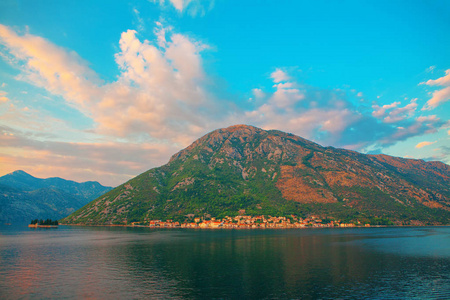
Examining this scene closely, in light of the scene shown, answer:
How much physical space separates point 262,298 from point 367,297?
1977 centimetres

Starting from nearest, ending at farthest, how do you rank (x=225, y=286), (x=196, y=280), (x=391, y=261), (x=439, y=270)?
1. (x=225, y=286)
2. (x=196, y=280)
3. (x=439, y=270)
4. (x=391, y=261)

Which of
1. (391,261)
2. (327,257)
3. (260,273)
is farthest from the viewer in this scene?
(327,257)

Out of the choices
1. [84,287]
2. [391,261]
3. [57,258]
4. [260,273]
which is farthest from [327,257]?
[57,258]

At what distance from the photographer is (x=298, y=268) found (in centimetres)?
7331

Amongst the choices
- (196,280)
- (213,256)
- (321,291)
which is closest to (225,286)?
(196,280)

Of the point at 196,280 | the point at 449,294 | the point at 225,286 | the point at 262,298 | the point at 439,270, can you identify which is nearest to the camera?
the point at 262,298

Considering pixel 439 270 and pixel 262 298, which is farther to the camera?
pixel 439 270

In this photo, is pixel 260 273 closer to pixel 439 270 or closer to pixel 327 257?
pixel 327 257

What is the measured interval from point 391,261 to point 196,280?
67.5 m

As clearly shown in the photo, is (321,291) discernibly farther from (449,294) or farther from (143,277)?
(143,277)

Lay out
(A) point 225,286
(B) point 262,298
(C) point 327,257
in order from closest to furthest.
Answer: (B) point 262,298
(A) point 225,286
(C) point 327,257

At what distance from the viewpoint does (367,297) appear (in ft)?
158

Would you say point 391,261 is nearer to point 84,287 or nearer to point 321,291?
point 321,291

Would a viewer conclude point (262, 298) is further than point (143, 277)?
No
